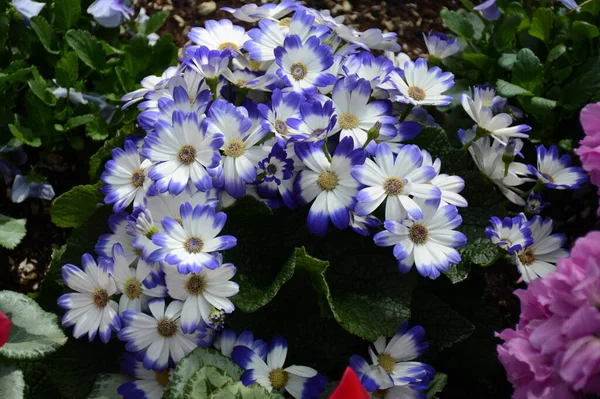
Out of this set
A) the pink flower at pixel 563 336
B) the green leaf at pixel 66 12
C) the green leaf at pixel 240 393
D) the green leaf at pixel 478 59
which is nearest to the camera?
the pink flower at pixel 563 336

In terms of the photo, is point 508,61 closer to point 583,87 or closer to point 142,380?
point 583,87

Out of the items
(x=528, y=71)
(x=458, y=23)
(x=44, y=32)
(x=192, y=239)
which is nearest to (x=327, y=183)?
(x=192, y=239)

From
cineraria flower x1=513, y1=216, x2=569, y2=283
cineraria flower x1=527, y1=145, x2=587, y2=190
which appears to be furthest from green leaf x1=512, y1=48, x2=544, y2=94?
cineraria flower x1=513, y1=216, x2=569, y2=283

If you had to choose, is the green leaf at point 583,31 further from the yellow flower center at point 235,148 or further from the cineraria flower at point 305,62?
the yellow flower center at point 235,148

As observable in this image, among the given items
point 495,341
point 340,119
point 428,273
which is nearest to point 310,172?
point 340,119

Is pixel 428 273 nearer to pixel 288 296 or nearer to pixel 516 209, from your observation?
pixel 288 296

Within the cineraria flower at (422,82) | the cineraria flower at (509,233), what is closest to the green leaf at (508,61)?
the cineraria flower at (422,82)
